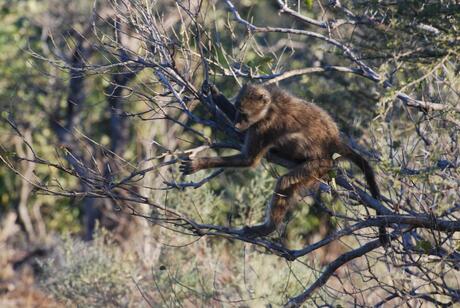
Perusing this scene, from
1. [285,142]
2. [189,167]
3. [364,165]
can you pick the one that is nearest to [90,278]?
[285,142]

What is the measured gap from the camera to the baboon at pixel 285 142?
6.61 meters

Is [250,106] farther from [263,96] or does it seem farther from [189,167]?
[189,167]

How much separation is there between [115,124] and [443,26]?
9.40 m

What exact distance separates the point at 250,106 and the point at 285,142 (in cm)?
40

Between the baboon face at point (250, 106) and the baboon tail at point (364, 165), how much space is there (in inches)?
27.0

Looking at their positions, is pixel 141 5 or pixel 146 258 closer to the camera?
pixel 141 5

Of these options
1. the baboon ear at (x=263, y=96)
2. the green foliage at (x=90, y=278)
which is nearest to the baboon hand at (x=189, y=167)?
the baboon ear at (x=263, y=96)

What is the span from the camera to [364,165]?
6.43m

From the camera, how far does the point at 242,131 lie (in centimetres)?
675

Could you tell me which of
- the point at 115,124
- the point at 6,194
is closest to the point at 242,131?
the point at 115,124

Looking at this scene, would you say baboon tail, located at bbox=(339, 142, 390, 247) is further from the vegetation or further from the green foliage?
the green foliage

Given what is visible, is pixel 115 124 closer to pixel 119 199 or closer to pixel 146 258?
pixel 146 258

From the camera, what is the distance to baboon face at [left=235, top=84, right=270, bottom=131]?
673 cm

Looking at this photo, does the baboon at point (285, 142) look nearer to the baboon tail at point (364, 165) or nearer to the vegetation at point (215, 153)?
the baboon tail at point (364, 165)
